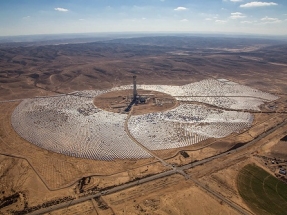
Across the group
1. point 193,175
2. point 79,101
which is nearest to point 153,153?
point 193,175

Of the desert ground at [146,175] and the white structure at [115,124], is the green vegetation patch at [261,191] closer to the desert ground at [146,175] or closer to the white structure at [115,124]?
the desert ground at [146,175]

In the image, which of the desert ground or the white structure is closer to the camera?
the desert ground

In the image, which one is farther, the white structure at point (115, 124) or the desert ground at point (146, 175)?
the white structure at point (115, 124)

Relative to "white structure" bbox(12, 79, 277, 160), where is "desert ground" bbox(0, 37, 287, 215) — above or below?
below

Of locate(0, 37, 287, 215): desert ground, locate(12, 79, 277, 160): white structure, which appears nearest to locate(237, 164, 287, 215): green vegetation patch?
locate(0, 37, 287, 215): desert ground

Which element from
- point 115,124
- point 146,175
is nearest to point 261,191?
point 146,175

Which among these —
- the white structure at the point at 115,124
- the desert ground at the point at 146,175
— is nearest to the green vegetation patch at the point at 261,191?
the desert ground at the point at 146,175

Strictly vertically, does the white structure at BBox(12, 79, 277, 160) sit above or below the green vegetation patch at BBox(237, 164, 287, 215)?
above

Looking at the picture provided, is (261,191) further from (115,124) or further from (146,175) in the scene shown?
(115,124)

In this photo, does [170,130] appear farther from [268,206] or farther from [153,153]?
[268,206]

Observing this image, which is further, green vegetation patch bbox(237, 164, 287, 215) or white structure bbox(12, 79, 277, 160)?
white structure bbox(12, 79, 277, 160)

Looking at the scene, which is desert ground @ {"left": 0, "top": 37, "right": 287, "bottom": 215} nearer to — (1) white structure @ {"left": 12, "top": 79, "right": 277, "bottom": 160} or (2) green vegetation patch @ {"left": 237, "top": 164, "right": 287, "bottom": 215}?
(2) green vegetation patch @ {"left": 237, "top": 164, "right": 287, "bottom": 215}
